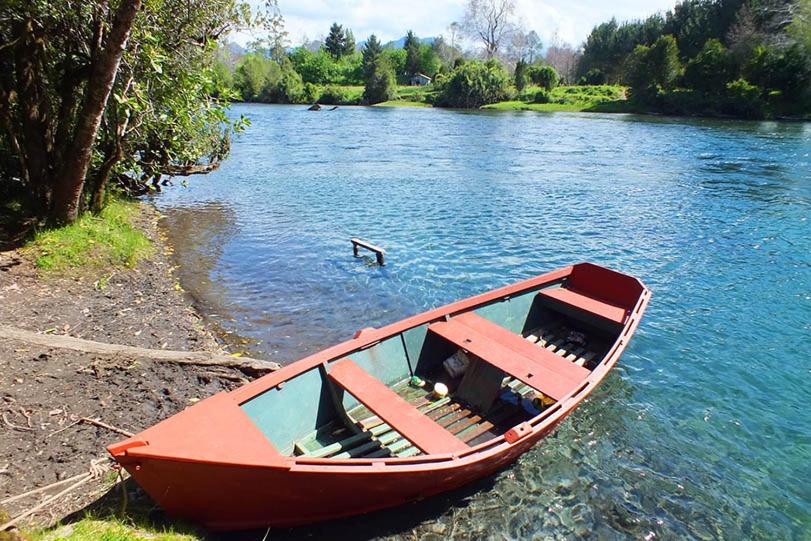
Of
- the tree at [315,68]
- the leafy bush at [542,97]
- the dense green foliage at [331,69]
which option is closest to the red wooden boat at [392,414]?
the dense green foliage at [331,69]

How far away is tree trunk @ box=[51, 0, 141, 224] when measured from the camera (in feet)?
28.6

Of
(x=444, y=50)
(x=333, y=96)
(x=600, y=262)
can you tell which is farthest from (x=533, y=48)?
(x=600, y=262)

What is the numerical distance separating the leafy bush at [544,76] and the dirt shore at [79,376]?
9459 cm

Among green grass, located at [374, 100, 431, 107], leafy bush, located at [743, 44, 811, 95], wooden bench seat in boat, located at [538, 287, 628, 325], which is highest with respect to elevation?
leafy bush, located at [743, 44, 811, 95]

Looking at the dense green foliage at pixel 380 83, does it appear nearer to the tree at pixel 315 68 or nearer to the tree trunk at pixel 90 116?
the tree at pixel 315 68

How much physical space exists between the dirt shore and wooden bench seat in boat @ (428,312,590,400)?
3570 mm

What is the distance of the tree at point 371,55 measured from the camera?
105188mm

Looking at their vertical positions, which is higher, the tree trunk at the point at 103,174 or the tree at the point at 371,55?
the tree at the point at 371,55

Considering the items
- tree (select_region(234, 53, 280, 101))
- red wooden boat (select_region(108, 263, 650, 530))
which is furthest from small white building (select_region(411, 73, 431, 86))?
red wooden boat (select_region(108, 263, 650, 530))

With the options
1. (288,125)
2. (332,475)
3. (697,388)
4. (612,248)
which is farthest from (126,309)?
(288,125)

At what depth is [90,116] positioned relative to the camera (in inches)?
382

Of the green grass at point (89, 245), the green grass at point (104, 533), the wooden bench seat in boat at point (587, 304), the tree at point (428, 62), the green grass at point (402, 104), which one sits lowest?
the green grass at point (104, 533)

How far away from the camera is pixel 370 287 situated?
13945 mm

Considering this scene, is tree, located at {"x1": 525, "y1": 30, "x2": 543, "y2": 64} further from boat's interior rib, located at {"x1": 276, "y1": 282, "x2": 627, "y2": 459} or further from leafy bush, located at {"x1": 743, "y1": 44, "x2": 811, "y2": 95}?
boat's interior rib, located at {"x1": 276, "y1": 282, "x2": 627, "y2": 459}
